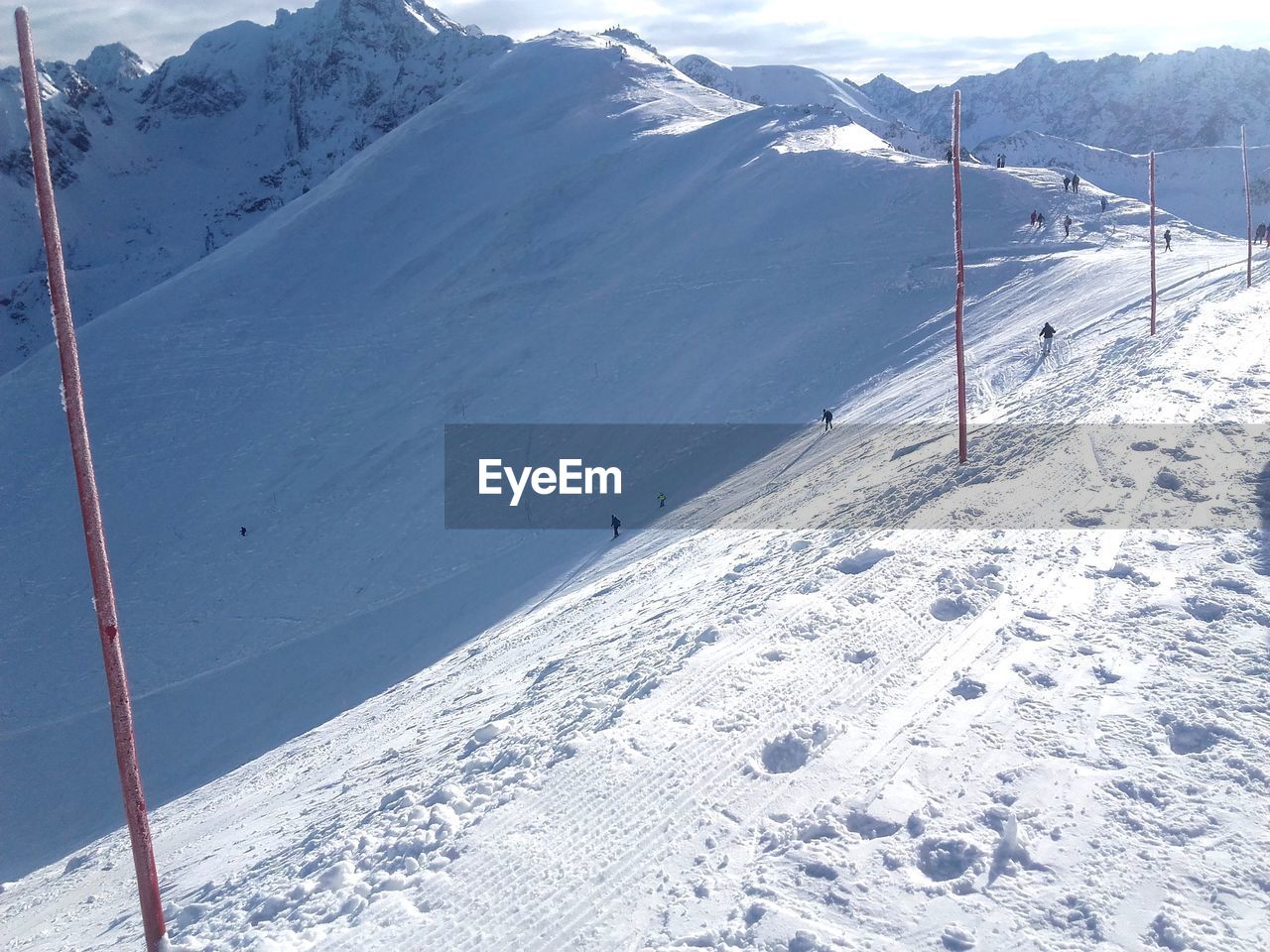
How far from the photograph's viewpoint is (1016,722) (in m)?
8.32

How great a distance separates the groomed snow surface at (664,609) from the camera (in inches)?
277

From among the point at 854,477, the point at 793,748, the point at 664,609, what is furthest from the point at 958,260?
the point at 793,748

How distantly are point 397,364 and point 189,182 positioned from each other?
141521 millimetres

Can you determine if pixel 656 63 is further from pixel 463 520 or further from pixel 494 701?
pixel 494 701

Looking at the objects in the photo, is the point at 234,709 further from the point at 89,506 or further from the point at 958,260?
the point at 958,260

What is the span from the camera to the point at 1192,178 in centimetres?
13300

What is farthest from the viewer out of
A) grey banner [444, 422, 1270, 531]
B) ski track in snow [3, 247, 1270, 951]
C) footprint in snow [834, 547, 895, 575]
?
grey banner [444, 422, 1270, 531]

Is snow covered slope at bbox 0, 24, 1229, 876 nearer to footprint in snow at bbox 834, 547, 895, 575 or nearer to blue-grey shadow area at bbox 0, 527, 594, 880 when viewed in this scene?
blue-grey shadow area at bbox 0, 527, 594, 880

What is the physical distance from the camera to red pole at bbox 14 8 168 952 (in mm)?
6922

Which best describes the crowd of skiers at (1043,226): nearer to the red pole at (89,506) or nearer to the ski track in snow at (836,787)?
the ski track in snow at (836,787)

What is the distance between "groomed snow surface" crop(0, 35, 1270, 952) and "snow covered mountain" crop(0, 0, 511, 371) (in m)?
90.1

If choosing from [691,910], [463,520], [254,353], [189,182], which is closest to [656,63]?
[254,353]

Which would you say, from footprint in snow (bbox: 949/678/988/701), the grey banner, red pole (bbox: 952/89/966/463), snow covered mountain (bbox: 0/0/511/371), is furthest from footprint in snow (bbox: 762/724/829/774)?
snow covered mountain (bbox: 0/0/511/371)

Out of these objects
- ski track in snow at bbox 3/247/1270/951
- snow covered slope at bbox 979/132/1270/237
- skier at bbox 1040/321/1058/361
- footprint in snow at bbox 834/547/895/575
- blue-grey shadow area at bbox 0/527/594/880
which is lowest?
blue-grey shadow area at bbox 0/527/594/880
